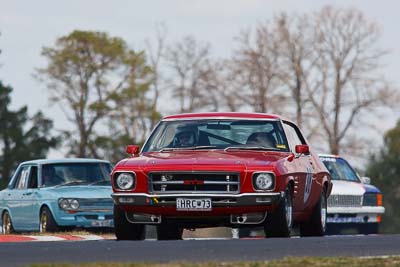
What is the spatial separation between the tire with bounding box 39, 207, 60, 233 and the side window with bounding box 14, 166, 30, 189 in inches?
40.0

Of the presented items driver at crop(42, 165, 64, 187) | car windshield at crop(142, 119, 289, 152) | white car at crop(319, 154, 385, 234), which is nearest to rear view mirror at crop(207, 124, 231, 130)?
car windshield at crop(142, 119, 289, 152)

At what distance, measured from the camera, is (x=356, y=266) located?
11.4 m

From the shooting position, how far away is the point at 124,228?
658 inches

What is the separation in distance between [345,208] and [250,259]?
51.4ft

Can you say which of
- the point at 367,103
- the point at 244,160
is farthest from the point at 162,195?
the point at 367,103

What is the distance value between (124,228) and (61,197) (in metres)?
7.43

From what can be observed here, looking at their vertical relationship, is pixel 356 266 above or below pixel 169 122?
below

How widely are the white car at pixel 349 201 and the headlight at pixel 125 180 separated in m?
11.3

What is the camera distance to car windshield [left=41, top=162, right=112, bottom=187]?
24781mm

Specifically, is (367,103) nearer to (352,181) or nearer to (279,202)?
(352,181)

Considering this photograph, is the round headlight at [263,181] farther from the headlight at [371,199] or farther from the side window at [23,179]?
the headlight at [371,199]

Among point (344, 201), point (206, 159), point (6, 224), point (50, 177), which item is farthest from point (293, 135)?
point (344, 201)

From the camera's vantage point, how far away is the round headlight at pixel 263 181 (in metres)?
16.2

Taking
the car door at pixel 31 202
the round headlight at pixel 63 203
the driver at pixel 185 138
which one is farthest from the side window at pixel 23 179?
the driver at pixel 185 138
